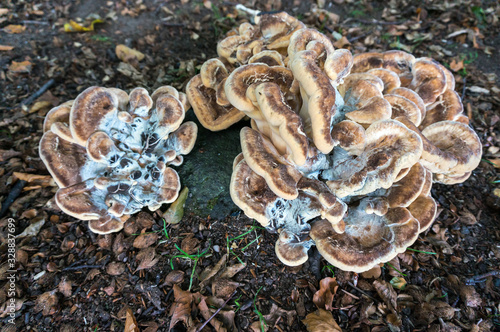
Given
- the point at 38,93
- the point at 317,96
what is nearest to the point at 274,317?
the point at 317,96

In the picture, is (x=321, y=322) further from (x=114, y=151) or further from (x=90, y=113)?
(x=90, y=113)

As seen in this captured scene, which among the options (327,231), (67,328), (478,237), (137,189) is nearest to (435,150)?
(327,231)

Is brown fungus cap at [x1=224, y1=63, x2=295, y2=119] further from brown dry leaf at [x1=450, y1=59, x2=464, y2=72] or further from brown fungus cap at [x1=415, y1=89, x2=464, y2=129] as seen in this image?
brown dry leaf at [x1=450, y1=59, x2=464, y2=72]

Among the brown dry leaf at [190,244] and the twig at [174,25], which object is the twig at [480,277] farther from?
the twig at [174,25]

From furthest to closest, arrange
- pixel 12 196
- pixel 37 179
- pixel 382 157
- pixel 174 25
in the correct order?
pixel 174 25 → pixel 37 179 → pixel 12 196 → pixel 382 157

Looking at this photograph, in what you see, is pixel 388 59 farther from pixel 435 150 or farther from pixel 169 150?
pixel 169 150

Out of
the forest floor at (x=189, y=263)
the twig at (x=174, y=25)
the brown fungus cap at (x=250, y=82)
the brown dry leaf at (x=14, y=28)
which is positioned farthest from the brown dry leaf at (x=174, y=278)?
the brown dry leaf at (x=14, y=28)
